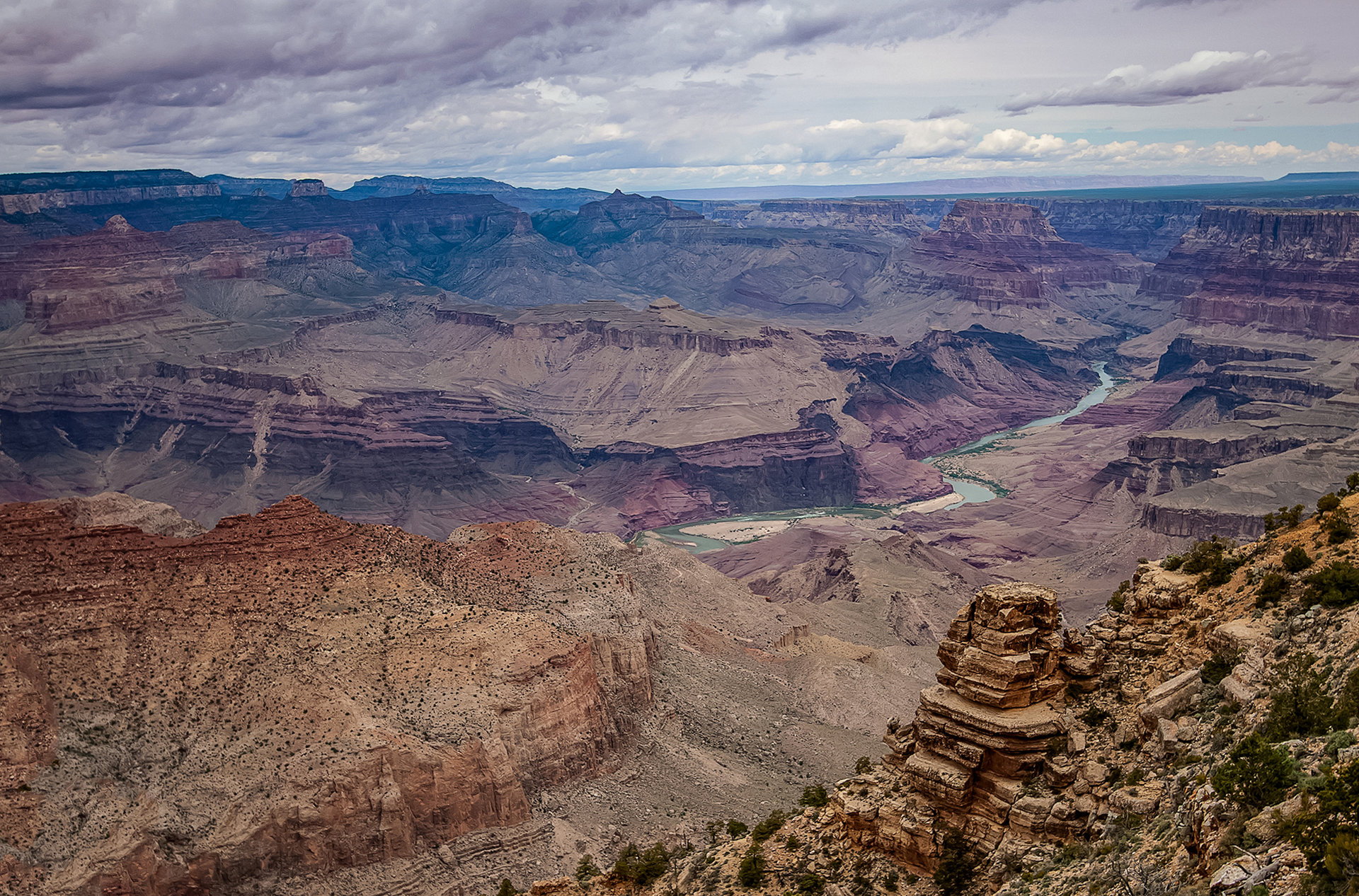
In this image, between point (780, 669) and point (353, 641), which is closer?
point (353, 641)

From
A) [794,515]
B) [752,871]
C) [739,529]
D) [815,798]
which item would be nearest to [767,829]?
[752,871]

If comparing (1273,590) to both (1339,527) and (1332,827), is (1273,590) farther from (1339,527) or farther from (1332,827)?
(1332,827)

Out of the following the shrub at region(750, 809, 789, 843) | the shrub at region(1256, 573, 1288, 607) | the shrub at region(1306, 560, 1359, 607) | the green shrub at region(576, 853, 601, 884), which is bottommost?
the green shrub at region(576, 853, 601, 884)

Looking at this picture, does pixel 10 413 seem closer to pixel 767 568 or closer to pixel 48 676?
pixel 767 568

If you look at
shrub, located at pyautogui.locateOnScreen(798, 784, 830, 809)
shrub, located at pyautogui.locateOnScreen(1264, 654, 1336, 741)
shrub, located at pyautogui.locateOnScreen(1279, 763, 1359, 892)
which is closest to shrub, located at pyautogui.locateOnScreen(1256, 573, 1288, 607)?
shrub, located at pyautogui.locateOnScreen(1264, 654, 1336, 741)

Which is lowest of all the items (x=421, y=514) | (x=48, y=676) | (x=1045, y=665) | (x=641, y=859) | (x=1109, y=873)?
(x=421, y=514)

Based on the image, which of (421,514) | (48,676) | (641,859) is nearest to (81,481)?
(421,514)

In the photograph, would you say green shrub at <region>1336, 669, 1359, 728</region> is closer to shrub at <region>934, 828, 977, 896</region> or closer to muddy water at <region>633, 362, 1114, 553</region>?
shrub at <region>934, 828, 977, 896</region>

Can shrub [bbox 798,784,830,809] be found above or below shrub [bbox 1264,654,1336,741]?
below
